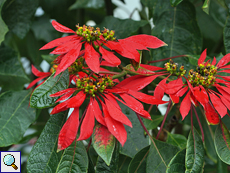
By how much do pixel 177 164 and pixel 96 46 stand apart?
0.21m

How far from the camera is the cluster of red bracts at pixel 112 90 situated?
31cm

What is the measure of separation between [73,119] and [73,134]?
0.07 feet

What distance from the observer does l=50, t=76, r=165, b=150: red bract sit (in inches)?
11.5

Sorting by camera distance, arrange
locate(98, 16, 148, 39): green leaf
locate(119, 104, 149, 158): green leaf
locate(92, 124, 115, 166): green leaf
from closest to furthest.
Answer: locate(92, 124, 115, 166): green leaf
locate(119, 104, 149, 158): green leaf
locate(98, 16, 148, 39): green leaf

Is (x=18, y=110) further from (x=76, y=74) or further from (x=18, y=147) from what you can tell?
(x=18, y=147)

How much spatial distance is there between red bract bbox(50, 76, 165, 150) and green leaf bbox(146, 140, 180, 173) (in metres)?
0.10

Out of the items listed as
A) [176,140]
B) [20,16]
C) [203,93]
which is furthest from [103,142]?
[20,16]

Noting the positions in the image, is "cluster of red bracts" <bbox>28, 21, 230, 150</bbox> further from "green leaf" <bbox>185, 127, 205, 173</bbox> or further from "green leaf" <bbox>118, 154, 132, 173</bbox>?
"green leaf" <bbox>118, 154, 132, 173</bbox>

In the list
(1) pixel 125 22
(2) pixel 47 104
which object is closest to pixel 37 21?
(1) pixel 125 22

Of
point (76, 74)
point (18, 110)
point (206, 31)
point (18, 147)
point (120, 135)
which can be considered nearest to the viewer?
point (120, 135)

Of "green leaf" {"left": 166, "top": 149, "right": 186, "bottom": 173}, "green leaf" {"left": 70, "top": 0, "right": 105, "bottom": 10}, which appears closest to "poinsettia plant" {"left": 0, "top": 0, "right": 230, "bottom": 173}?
"green leaf" {"left": 166, "top": 149, "right": 186, "bottom": 173}

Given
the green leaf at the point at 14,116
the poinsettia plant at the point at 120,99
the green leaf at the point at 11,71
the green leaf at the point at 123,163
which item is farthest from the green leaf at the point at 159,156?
the green leaf at the point at 11,71

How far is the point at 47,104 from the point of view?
0.33 metres

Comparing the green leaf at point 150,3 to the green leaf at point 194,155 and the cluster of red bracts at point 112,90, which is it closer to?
the cluster of red bracts at point 112,90
